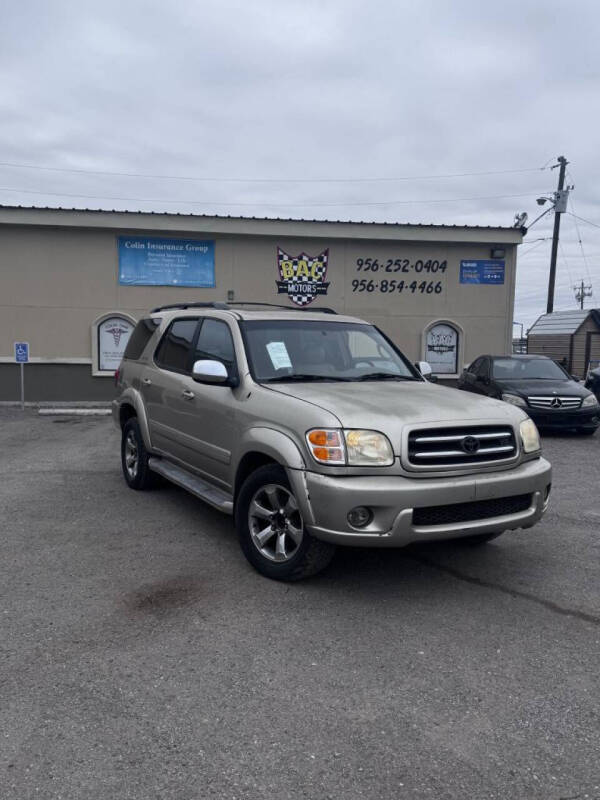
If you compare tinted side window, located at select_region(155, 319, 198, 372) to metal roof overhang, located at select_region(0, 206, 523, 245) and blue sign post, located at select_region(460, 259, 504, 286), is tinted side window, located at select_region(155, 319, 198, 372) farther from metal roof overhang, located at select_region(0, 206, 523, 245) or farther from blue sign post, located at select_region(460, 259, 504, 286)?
blue sign post, located at select_region(460, 259, 504, 286)

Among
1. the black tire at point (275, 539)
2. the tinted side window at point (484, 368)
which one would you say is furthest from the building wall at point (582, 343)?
the black tire at point (275, 539)

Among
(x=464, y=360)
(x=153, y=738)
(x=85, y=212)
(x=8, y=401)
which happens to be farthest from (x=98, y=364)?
(x=153, y=738)

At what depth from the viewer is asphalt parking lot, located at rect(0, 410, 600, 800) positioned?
8.14ft

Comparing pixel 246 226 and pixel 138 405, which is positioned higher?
pixel 246 226

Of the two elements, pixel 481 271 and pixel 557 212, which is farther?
pixel 557 212

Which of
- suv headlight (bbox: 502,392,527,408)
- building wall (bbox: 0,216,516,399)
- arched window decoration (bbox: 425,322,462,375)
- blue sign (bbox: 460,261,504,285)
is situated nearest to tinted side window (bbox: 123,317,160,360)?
suv headlight (bbox: 502,392,527,408)

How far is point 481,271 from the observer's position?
50.7 ft

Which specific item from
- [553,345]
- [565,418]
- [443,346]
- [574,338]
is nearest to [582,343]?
[574,338]

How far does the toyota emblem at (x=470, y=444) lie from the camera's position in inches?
160

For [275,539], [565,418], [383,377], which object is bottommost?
[565,418]

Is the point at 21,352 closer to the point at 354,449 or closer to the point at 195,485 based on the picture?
the point at 195,485

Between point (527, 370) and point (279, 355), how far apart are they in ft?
28.2

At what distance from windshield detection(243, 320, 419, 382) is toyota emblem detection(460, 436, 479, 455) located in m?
1.27

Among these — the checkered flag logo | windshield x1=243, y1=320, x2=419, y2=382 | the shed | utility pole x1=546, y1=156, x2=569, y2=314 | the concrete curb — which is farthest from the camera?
the shed
